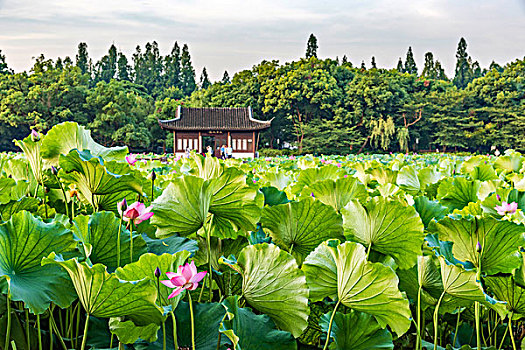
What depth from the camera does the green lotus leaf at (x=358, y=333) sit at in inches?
23.3

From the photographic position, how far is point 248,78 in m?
30.5

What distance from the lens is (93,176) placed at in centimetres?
71

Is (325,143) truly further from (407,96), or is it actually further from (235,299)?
(235,299)

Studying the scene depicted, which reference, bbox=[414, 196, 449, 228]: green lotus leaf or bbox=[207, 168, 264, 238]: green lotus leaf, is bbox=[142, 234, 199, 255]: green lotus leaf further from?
bbox=[414, 196, 449, 228]: green lotus leaf

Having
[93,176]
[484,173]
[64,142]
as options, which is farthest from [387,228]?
[484,173]

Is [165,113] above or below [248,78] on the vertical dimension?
below

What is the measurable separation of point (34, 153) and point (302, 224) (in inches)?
20.8

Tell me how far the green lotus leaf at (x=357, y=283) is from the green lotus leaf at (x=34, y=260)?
0.91ft

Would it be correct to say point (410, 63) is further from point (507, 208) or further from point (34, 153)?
point (34, 153)

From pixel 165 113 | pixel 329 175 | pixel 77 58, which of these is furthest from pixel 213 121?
pixel 77 58

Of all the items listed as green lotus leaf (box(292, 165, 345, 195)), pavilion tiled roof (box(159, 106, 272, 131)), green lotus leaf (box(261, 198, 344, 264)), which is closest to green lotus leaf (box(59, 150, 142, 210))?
green lotus leaf (box(261, 198, 344, 264))

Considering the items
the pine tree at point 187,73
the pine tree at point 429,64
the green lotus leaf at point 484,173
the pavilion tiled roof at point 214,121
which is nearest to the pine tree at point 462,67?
the pine tree at point 429,64

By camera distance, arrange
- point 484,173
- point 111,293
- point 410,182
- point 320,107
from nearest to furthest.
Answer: point 111,293 → point 410,182 → point 484,173 → point 320,107

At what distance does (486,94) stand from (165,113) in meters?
19.7
